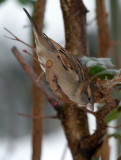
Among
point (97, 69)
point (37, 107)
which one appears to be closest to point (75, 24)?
point (97, 69)

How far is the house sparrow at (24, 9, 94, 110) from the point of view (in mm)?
675

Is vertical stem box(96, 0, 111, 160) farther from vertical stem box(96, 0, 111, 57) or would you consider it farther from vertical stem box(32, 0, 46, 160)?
vertical stem box(32, 0, 46, 160)

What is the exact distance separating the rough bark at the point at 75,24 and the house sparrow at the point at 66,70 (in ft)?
0.53

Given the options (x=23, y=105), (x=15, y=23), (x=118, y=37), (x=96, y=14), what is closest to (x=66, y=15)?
(x=96, y=14)

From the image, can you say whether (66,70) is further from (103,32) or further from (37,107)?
(103,32)

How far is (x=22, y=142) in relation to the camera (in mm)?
2334

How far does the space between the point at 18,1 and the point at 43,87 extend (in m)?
0.43

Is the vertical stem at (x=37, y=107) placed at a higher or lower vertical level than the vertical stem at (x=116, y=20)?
lower

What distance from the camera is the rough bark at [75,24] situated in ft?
2.77

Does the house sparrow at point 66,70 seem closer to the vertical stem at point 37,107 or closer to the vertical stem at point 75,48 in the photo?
the vertical stem at point 75,48

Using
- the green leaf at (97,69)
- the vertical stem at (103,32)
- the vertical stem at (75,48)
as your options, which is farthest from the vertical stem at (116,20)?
the green leaf at (97,69)

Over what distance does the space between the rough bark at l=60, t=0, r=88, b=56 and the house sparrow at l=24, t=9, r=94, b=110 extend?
0.53 ft

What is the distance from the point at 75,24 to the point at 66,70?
0.23m

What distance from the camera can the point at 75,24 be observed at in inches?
33.4
